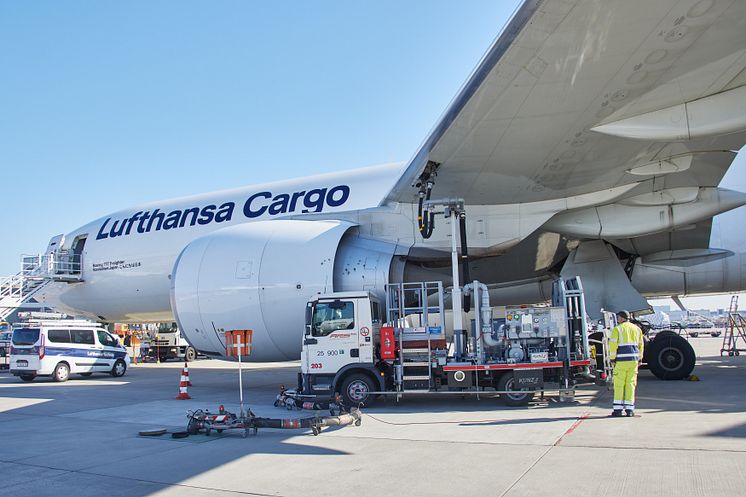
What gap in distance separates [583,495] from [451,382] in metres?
5.18

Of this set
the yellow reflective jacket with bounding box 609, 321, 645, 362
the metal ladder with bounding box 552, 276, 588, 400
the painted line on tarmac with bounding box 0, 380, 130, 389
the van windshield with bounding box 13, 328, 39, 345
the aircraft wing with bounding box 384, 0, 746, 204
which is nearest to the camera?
the aircraft wing with bounding box 384, 0, 746, 204

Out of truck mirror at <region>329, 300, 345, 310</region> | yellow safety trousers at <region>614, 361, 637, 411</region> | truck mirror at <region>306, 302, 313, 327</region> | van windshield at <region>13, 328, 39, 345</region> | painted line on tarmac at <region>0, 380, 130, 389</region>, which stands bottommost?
painted line on tarmac at <region>0, 380, 130, 389</region>

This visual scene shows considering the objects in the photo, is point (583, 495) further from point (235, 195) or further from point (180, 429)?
point (235, 195)

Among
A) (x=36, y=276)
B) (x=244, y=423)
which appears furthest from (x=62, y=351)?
(x=244, y=423)

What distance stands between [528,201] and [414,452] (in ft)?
20.0

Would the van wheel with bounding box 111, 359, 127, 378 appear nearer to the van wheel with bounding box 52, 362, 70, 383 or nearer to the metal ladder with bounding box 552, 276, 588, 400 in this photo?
the van wheel with bounding box 52, 362, 70, 383

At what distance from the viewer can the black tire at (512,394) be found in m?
9.76

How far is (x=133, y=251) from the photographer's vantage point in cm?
1738

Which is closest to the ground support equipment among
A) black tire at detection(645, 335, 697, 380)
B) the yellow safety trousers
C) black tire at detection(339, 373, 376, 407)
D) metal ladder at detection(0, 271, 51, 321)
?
black tire at detection(339, 373, 376, 407)

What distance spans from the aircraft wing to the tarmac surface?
12.3 ft

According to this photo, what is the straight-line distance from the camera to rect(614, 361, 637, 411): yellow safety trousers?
8.31 m

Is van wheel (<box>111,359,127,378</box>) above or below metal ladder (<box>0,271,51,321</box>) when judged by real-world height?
below

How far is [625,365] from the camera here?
8.54 meters

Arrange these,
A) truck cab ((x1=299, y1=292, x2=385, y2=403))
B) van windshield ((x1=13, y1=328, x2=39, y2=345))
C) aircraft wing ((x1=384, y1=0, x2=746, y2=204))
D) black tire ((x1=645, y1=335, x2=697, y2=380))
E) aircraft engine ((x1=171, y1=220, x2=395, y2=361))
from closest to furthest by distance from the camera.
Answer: aircraft wing ((x1=384, y1=0, x2=746, y2=204)), truck cab ((x1=299, y1=292, x2=385, y2=403)), aircraft engine ((x1=171, y1=220, x2=395, y2=361)), black tire ((x1=645, y1=335, x2=697, y2=380)), van windshield ((x1=13, y1=328, x2=39, y2=345))
